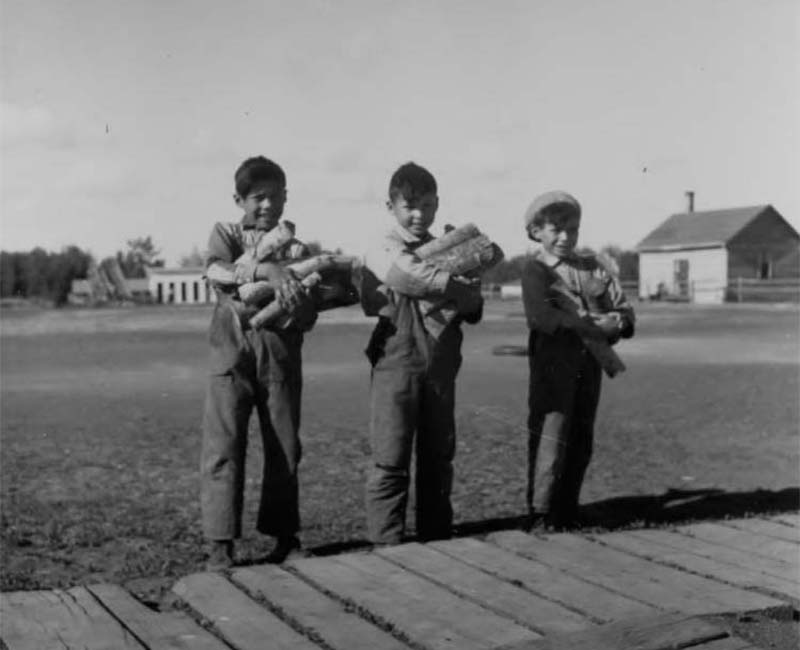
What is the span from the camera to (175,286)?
68.9 metres

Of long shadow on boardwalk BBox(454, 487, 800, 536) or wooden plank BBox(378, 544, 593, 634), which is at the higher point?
wooden plank BBox(378, 544, 593, 634)

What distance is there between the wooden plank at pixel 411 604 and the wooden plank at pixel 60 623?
2.43ft

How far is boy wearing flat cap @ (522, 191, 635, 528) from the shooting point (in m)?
4.90

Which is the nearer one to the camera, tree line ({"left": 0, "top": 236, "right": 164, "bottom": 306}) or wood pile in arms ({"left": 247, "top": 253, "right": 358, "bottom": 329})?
wood pile in arms ({"left": 247, "top": 253, "right": 358, "bottom": 329})

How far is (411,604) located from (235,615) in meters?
0.56

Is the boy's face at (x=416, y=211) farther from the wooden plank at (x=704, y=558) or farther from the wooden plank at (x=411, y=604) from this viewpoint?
the wooden plank at (x=704, y=558)

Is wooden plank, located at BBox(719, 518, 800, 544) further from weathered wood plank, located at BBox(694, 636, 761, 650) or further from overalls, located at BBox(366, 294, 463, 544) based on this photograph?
weathered wood plank, located at BBox(694, 636, 761, 650)

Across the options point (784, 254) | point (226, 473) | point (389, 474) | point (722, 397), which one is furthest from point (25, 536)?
point (784, 254)

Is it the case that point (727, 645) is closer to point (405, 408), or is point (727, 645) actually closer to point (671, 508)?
point (405, 408)

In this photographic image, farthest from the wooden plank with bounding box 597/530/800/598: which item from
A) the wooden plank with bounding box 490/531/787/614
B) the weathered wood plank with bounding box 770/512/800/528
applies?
the weathered wood plank with bounding box 770/512/800/528

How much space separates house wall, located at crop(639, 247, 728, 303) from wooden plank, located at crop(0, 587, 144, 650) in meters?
40.6

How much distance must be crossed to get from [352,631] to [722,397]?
867cm

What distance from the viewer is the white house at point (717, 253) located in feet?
152

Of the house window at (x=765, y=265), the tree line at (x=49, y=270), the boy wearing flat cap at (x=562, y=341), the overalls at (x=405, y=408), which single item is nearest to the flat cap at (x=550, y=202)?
the boy wearing flat cap at (x=562, y=341)
